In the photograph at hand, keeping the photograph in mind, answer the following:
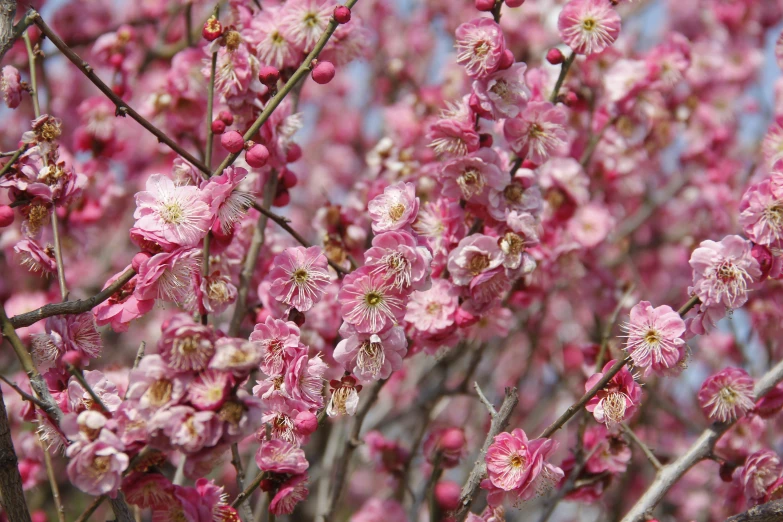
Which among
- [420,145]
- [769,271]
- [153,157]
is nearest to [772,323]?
[769,271]

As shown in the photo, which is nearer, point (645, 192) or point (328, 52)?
point (328, 52)

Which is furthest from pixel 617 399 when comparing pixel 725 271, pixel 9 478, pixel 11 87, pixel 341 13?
pixel 11 87

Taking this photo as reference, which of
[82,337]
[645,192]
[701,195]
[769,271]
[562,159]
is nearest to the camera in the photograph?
[82,337]

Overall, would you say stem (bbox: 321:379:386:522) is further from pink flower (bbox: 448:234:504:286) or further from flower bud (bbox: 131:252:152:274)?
flower bud (bbox: 131:252:152:274)

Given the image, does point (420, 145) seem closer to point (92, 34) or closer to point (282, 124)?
point (282, 124)

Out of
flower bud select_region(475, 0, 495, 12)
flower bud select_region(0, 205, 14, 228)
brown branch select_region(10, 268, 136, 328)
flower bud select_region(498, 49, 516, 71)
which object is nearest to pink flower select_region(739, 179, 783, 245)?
flower bud select_region(498, 49, 516, 71)

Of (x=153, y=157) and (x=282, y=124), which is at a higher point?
(x=282, y=124)

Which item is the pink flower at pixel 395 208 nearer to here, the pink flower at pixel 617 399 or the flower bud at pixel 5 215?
the pink flower at pixel 617 399
